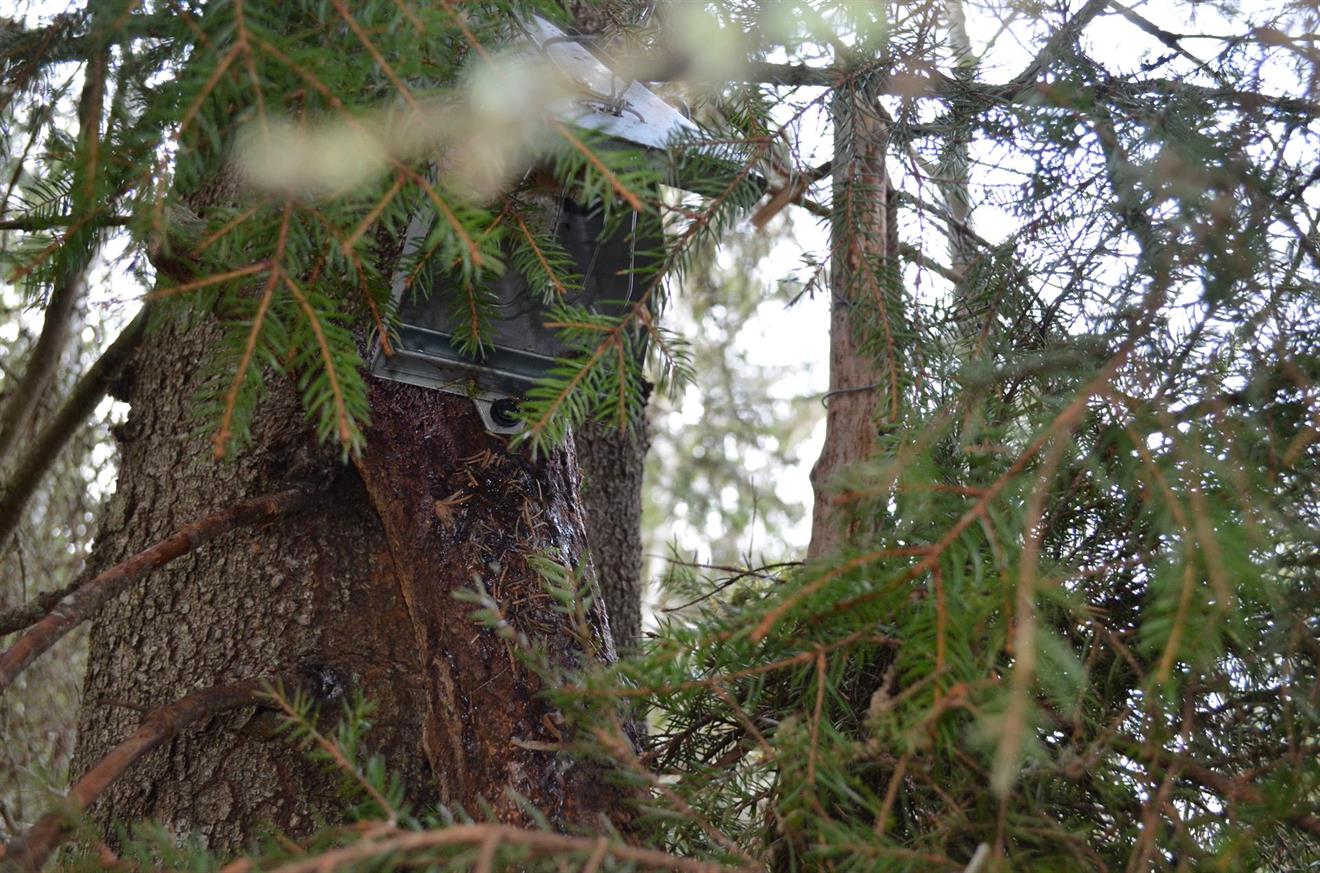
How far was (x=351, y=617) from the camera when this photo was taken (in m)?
1.63

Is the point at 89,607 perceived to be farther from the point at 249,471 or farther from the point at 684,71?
the point at 684,71

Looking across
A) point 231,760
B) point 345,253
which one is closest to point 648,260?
point 345,253

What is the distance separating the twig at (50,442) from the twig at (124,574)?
2.19 feet

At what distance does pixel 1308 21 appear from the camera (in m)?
1.16

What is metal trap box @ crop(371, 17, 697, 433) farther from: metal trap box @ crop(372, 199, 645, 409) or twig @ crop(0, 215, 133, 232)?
twig @ crop(0, 215, 133, 232)

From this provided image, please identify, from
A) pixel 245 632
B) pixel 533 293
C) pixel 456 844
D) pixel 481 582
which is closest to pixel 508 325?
pixel 533 293

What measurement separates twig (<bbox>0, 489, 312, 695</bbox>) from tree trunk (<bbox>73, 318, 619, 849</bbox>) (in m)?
0.10

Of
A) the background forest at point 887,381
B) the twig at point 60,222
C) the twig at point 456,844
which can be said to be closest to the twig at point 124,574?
the background forest at point 887,381

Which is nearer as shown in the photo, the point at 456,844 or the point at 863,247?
the point at 456,844

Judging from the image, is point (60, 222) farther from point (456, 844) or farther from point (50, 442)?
point (50, 442)

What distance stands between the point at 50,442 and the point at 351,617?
83 centimetres

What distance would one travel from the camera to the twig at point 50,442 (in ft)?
6.58

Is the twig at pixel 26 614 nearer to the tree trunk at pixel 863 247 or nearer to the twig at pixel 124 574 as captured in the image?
the twig at pixel 124 574

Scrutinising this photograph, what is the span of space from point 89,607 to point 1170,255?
1.24 m
